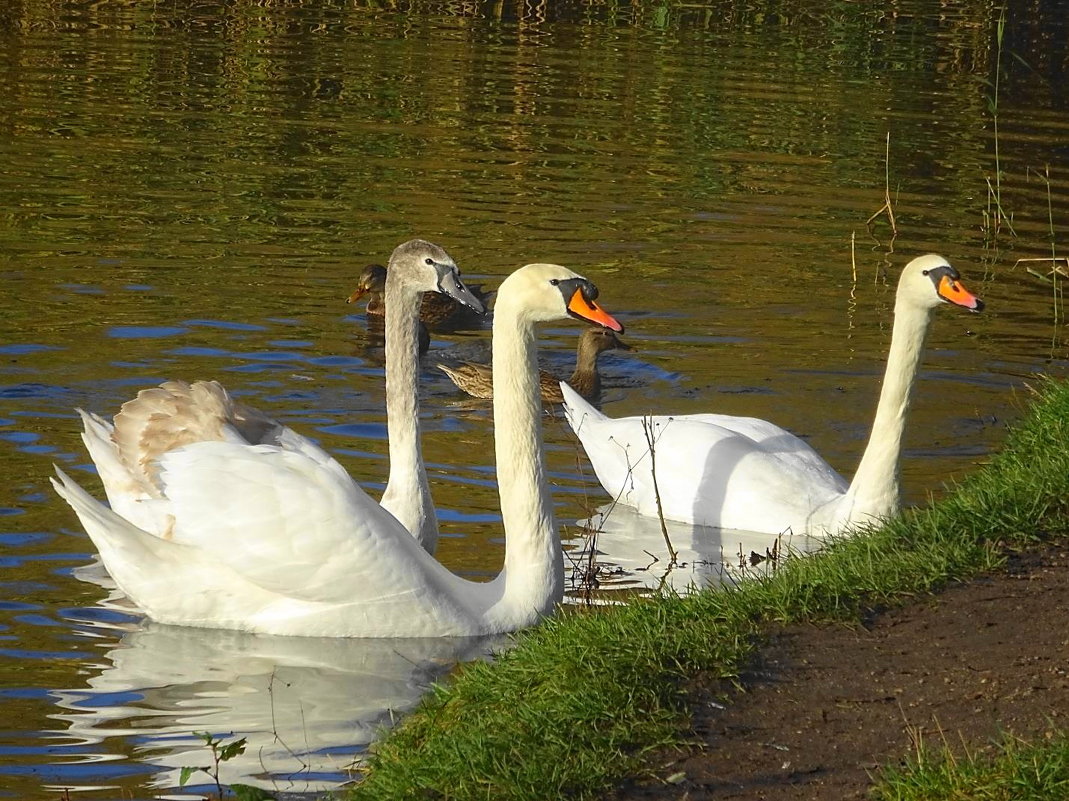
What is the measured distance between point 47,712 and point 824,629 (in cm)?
282

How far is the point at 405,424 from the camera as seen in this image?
8.47 meters

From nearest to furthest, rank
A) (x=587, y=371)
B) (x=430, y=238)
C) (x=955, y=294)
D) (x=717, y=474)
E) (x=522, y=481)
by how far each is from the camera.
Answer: (x=522, y=481), (x=955, y=294), (x=717, y=474), (x=587, y=371), (x=430, y=238)

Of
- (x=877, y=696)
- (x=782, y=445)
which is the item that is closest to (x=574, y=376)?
(x=782, y=445)

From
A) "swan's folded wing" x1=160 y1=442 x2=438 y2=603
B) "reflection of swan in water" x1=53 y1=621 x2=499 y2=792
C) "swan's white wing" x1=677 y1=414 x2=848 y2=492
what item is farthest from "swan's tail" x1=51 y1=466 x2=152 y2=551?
"swan's white wing" x1=677 y1=414 x2=848 y2=492

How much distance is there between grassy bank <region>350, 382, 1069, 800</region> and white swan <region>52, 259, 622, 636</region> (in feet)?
2.74

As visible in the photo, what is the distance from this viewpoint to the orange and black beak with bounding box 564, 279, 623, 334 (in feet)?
23.8

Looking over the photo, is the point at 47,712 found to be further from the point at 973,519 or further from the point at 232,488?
the point at 973,519

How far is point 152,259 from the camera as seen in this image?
13.8 m

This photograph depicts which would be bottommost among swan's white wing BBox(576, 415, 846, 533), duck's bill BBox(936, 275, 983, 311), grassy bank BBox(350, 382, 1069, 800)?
swan's white wing BBox(576, 415, 846, 533)

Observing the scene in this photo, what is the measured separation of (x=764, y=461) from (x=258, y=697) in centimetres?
346

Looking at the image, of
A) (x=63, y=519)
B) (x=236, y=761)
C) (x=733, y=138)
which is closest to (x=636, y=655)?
(x=236, y=761)

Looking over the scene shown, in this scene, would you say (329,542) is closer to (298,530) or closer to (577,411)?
(298,530)

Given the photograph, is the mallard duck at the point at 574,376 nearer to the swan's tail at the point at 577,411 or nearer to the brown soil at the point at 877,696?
the swan's tail at the point at 577,411

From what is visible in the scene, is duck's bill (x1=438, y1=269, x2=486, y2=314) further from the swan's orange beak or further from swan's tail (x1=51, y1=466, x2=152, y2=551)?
swan's tail (x1=51, y1=466, x2=152, y2=551)
